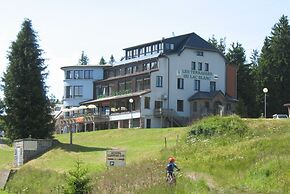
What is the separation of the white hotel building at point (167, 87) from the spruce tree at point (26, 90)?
885 inches

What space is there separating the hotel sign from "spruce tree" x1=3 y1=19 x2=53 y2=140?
26.8 metres

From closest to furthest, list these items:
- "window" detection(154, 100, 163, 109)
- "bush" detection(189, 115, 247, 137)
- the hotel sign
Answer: "bush" detection(189, 115, 247, 137) → "window" detection(154, 100, 163, 109) → the hotel sign

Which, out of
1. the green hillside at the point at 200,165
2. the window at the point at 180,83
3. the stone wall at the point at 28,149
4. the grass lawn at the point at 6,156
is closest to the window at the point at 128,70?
the window at the point at 180,83

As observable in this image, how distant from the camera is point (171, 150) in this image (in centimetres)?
3469

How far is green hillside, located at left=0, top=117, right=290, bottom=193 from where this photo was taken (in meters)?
23.9

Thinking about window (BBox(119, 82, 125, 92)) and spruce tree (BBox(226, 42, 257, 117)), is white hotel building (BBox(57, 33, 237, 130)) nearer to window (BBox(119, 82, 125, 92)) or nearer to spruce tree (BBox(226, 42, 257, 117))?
window (BBox(119, 82, 125, 92))

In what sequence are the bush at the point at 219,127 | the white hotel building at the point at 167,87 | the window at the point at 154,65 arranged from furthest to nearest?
the window at the point at 154,65, the white hotel building at the point at 167,87, the bush at the point at 219,127

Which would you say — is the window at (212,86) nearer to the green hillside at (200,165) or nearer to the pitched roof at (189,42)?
the pitched roof at (189,42)

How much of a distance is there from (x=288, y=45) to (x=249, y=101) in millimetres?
10123

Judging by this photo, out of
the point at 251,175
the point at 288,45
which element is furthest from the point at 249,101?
the point at 251,175

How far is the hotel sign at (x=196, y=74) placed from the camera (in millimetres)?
76375

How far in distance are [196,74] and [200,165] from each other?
162 ft

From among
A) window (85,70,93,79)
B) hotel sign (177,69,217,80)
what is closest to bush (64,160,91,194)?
hotel sign (177,69,217,80)

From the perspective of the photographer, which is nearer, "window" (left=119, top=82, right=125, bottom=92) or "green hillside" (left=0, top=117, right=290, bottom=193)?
"green hillside" (left=0, top=117, right=290, bottom=193)
